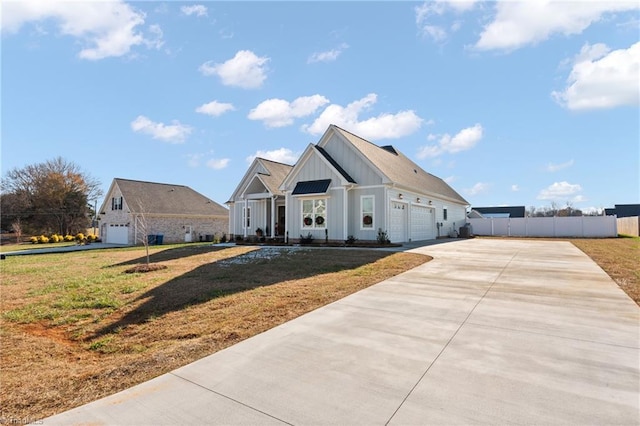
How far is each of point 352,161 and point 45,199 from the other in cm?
4162

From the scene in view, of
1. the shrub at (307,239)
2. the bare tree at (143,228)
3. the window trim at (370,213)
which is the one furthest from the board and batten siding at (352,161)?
the bare tree at (143,228)

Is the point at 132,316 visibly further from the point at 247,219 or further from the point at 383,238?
the point at 247,219

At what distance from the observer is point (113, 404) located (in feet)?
9.39

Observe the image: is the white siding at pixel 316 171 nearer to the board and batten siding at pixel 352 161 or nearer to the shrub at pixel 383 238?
the board and batten siding at pixel 352 161

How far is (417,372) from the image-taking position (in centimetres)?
321

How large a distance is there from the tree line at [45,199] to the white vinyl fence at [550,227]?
4643 cm

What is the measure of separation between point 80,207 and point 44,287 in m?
40.0

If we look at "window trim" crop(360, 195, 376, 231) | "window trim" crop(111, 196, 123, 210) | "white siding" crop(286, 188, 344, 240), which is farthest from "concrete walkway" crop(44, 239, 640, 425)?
"window trim" crop(111, 196, 123, 210)

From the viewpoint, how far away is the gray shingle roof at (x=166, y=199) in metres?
31.0

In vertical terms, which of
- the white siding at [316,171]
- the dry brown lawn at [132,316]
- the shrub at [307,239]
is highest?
the white siding at [316,171]

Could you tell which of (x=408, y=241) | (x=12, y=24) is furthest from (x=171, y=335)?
(x=408, y=241)

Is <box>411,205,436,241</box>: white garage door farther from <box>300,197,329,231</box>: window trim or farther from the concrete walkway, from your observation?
the concrete walkway

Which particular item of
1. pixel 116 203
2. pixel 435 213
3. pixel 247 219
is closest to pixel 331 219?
pixel 247 219

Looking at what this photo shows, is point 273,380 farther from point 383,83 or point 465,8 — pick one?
point 383,83
